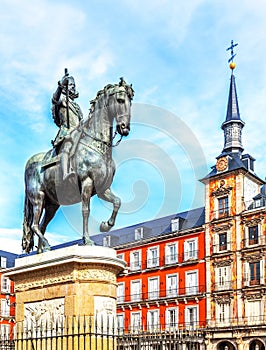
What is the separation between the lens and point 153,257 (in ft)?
156

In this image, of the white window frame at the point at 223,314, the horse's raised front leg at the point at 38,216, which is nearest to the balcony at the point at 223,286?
the white window frame at the point at 223,314

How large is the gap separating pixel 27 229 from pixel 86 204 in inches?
70.8

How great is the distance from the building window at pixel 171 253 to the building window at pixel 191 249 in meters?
1.06

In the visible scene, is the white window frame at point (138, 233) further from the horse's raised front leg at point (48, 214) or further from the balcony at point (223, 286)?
the horse's raised front leg at point (48, 214)

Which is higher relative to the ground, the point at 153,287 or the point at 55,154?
the point at 55,154

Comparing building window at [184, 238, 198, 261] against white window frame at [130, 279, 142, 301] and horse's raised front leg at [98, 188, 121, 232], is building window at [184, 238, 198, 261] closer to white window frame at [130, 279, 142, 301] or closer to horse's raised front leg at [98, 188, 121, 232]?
white window frame at [130, 279, 142, 301]

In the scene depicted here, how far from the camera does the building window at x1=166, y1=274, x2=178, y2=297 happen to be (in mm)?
44906

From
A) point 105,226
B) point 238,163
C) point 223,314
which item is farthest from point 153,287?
point 105,226

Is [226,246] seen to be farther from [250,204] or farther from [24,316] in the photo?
[24,316]

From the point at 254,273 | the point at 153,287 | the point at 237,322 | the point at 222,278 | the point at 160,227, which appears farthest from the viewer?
the point at 160,227

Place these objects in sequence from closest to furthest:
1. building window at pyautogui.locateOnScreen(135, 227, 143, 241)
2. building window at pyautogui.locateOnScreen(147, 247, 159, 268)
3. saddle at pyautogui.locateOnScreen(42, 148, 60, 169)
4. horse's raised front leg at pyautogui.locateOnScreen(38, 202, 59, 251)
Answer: saddle at pyautogui.locateOnScreen(42, 148, 60, 169)
horse's raised front leg at pyautogui.locateOnScreen(38, 202, 59, 251)
building window at pyautogui.locateOnScreen(147, 247, 159, 268)
building window at pyautogui.locateOnScreen(135, 227, 143, 241)

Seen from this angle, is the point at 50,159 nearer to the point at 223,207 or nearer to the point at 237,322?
the point at 237,322

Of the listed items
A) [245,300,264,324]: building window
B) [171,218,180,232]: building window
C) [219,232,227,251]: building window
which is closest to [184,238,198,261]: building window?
[171,218,180,232]: building window

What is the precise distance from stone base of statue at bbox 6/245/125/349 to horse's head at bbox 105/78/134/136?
1.97m
